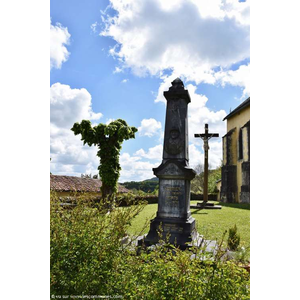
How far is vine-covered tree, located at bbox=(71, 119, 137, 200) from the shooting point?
53.9ft

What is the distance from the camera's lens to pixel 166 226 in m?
7.08

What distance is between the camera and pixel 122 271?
2414 millimetres

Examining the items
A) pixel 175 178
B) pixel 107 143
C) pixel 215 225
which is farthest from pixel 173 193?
pixel 107 143

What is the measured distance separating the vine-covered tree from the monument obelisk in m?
9.03

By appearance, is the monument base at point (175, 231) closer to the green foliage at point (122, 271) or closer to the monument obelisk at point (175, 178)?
the monument obelisk at point (175, 178)

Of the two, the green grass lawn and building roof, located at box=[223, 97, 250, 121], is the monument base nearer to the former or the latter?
the green grass lawn

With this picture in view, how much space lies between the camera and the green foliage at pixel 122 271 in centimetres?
217

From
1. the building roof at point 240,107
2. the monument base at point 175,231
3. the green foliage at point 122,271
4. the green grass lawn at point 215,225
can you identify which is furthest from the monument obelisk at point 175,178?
the building roof at point 240,107

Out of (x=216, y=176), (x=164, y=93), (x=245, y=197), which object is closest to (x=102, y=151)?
(x=164, y=93)

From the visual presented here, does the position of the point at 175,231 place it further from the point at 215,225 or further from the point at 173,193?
the point at 215,225

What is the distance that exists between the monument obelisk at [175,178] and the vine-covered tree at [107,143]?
9026 mm

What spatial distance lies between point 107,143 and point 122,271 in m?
14.6
